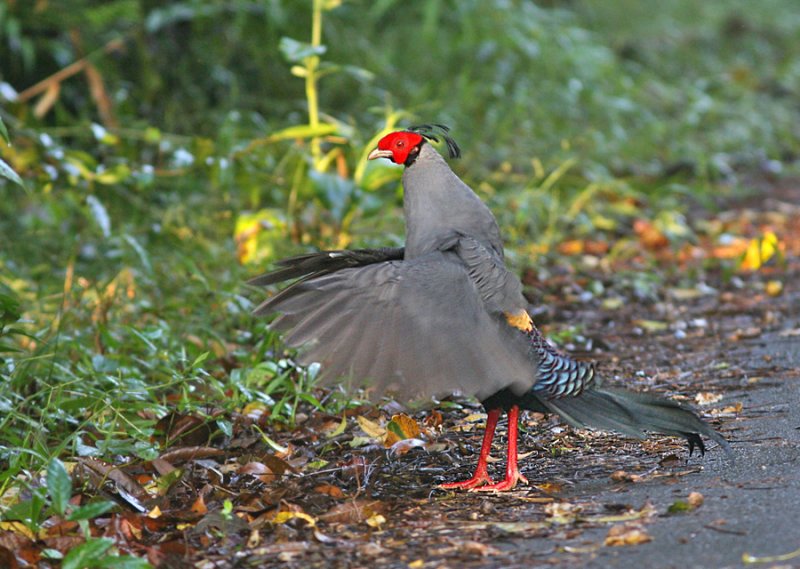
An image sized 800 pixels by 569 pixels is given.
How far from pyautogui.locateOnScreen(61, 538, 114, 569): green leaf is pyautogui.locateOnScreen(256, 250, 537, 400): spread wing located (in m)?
0.77

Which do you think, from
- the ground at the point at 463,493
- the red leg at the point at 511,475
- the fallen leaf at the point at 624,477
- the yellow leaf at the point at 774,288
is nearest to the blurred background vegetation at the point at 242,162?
the ground at the point at 463,493


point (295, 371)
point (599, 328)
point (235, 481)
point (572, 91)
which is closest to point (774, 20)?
point (572, 91)

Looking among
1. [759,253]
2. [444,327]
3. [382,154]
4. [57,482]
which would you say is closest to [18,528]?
[57,482]

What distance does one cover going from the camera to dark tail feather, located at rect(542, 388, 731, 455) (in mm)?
3396

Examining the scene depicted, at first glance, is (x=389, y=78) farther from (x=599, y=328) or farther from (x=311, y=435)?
(x=311, y=435)

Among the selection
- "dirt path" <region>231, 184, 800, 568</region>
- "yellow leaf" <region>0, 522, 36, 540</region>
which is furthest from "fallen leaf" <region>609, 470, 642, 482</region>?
"yellow leaf" <region>0, 522, 36, 540</region>

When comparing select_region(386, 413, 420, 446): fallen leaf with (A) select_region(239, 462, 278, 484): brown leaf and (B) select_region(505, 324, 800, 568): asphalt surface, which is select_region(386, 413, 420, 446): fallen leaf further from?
(B) select_region(505, 324, 800, 568): asphalt surface

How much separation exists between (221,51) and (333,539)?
5941 mm

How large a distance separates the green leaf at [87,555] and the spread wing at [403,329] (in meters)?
0.77

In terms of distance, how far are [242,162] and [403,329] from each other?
2695 millimetres

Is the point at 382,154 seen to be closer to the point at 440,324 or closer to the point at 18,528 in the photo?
the point at 440,324

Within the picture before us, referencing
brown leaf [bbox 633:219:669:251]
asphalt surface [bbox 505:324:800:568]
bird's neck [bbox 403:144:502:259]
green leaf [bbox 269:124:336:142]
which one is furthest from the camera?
brown leaf [bbox 633:219:669:251]

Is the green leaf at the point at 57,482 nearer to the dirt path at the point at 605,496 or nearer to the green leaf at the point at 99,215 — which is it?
the dirt path at the point at 605,496

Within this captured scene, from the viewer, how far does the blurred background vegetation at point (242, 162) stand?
4.28m
